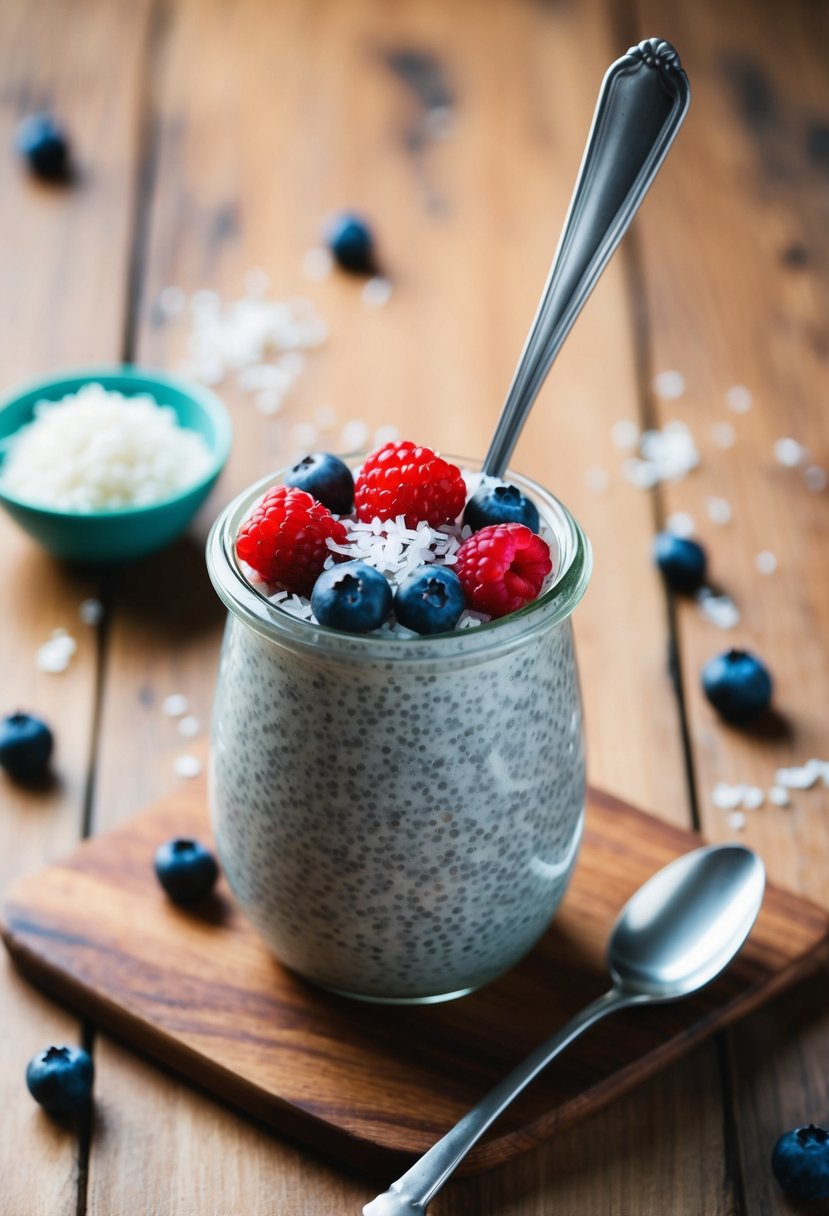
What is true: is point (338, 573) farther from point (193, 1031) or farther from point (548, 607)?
→ point (193, 1031)

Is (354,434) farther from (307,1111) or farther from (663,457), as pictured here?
(307,1111)

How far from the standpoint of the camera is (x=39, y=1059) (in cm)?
86

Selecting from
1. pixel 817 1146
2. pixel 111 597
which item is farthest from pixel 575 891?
pixel 111 597

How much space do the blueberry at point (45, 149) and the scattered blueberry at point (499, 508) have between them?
50.4 inches

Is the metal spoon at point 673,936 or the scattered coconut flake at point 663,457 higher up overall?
the scattered coconut flake at point 663,457

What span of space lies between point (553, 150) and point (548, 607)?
4.37 feet

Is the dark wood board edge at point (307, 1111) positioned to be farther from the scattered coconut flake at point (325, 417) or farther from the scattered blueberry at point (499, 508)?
the scattered coconut flake at point (325, 417)

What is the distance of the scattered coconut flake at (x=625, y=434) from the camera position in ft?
4.90

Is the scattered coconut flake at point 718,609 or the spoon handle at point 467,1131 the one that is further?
the scattered coconut flake at point 718,609

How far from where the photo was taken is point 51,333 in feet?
5.25

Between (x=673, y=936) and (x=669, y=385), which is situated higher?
(x=669, y=385)

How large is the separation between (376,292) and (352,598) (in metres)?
1.05

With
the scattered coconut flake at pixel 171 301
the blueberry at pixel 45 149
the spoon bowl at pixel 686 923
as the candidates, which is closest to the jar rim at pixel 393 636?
the spoon bowl at pixel 686 923

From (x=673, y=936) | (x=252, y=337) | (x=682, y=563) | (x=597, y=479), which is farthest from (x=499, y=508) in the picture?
(x=252, y=337)
